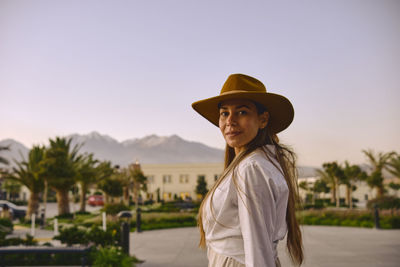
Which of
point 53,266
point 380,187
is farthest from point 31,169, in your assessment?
point 380,187

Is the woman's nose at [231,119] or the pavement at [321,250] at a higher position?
the woman's nose at [231,119]

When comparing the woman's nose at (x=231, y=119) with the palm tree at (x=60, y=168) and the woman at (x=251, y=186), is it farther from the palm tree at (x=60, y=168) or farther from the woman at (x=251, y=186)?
the palm tree at (x=60, y=168)

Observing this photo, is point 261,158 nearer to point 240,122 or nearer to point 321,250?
point 240,122

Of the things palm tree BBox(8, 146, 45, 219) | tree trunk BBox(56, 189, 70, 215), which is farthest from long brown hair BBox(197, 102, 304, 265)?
tree trunk BBox(56, 189, 70, 215)

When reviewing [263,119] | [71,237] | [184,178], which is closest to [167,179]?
[184,178]

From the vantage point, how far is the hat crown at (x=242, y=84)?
1.86 metres

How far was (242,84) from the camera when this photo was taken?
6.15 feet

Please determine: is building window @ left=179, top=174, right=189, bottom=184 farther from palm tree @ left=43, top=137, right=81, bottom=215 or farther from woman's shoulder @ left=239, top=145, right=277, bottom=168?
woman's shoulder @ left=239, top=145, right=277, bottom=168

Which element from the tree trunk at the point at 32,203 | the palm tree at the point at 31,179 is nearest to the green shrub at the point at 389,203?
the palm tree at the point at 31,179

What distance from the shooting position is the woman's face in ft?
6.07

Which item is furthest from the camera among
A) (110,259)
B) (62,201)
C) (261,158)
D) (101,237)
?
(62,201)

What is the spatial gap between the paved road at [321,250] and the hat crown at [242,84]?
5.39 meters

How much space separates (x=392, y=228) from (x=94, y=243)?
1301cm

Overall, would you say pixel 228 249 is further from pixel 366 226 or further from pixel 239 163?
pixel 366 226
